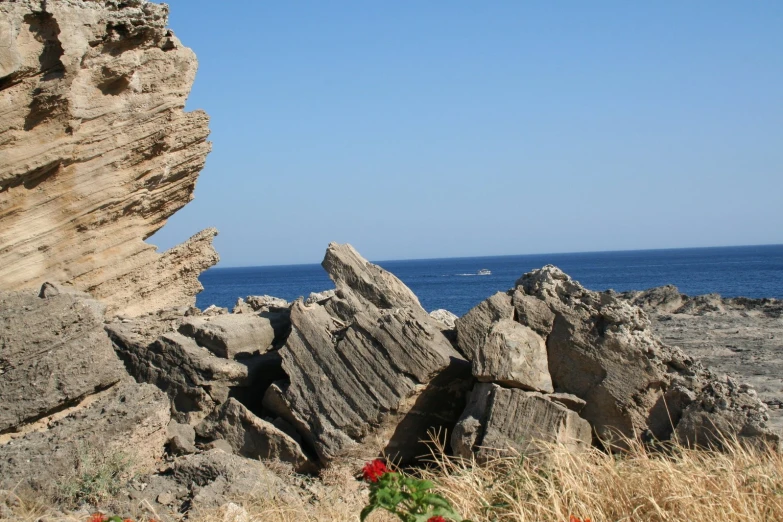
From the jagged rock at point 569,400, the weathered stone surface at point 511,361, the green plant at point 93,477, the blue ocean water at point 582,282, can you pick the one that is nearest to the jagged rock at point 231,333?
the green plant at point 93,477

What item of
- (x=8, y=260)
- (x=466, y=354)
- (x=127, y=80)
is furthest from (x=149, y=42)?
(x=466, y=354)

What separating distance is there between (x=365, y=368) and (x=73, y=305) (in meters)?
3.25

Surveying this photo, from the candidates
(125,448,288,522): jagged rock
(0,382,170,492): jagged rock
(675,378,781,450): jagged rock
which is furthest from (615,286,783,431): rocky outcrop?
(0,382,170,492): jagged rock

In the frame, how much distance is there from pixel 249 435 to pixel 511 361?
3.03 m

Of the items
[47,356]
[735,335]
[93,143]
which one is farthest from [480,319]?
[735,335]

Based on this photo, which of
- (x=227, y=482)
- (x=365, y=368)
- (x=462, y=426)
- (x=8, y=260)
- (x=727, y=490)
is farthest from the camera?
(x=8, y=260)

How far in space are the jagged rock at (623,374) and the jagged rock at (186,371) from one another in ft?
12.4

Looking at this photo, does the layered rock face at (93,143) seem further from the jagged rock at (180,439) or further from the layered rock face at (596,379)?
the layered rock face at (596,379)

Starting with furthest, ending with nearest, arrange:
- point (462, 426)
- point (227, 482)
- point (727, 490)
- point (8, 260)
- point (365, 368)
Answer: point (8, 260)
point (365, 368)
point (462, 426)
point (227, 482)
point (727, 490)

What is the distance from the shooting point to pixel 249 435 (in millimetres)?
8852

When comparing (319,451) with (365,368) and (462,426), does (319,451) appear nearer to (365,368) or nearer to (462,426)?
(365,368)

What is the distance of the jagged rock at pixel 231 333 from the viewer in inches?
377

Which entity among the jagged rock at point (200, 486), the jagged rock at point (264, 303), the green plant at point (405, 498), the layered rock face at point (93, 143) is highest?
the layered rock face at point (93, 143)

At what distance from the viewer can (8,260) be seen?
941 cm
